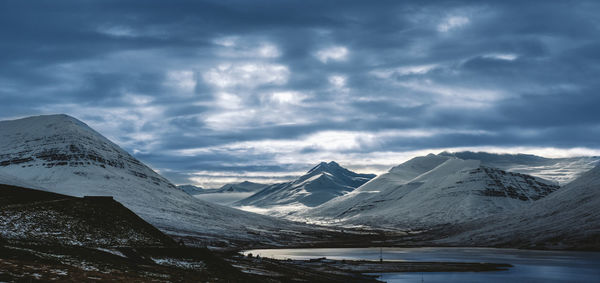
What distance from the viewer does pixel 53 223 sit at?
7231 cm

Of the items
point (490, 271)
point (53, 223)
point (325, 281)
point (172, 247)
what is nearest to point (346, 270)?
point (325, 281)

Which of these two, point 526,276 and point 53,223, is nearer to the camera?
point 53,223

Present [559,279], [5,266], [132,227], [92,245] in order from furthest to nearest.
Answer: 1. [559,279]
2. [132,227]
3. [92,245]
4. [5,266]

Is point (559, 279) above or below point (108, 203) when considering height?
below

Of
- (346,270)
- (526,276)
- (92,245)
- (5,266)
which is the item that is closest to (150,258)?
(92,245)

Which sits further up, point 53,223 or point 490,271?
point 53,223

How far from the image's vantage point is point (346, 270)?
10862cm

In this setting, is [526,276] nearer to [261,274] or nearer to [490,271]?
[490,271]

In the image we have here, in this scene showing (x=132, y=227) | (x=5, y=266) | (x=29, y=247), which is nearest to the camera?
(x=5, y=266)

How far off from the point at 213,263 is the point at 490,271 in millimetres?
72214

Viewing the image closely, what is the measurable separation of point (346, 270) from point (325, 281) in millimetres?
27713

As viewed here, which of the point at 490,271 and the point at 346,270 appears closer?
the point at 346,270

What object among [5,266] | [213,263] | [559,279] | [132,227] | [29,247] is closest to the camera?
[5,266]

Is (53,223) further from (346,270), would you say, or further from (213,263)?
(346,270)
